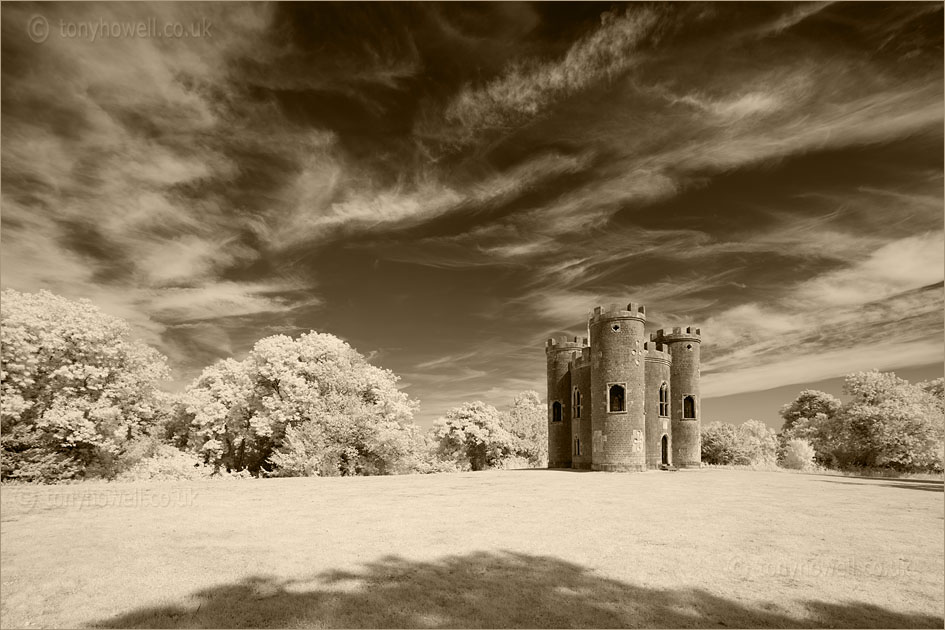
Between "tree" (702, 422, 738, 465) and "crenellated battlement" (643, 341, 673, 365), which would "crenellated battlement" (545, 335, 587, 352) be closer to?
"crenellated battlement" (643, 341, 673, 365)

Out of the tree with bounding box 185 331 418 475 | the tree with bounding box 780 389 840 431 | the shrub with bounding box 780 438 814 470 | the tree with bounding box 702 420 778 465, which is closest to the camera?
the tree with bounding box 185 331 418 475

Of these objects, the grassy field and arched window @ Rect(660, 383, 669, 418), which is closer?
the grassy field

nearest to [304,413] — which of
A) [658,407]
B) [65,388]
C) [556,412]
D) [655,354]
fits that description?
[65,388]

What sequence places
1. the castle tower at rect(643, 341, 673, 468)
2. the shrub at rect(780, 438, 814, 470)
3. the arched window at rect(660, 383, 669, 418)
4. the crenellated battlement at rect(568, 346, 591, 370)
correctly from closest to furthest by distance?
the castle tower at rect(643, 341, 673, 468) < the arched window at rect(660, 383, 669, 418) < the crenellated battlement at rect(568, 346, 591, 370) < the shrub at rect(780, 438, 814, 470)

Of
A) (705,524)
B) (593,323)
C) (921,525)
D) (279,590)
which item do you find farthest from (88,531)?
(593,323)

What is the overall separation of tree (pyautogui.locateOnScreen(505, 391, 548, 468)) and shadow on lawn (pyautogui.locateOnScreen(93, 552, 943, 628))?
55.7 m

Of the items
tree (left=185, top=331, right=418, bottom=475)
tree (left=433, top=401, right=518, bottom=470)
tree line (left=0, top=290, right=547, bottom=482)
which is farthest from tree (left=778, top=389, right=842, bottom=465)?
tree (left=185, top=331, right=418, bottom=475)

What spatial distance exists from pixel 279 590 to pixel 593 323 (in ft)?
106

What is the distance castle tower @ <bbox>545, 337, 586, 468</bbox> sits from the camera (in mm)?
43594

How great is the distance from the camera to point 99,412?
2464 centimetres

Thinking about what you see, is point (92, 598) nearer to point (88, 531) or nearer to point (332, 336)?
point (88, 531)

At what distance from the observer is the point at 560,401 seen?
44.2 metres

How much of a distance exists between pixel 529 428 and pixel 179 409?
1704 inches

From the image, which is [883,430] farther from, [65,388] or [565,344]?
[65,388]
